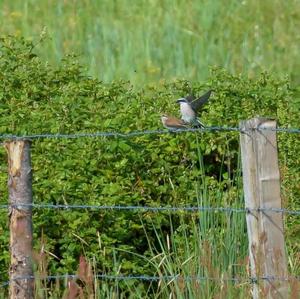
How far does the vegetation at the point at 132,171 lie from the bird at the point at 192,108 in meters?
0.10

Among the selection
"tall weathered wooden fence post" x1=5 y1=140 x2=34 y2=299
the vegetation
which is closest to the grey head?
the vegetation

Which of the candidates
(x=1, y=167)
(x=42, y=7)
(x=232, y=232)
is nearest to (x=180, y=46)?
(x=42, y=7)

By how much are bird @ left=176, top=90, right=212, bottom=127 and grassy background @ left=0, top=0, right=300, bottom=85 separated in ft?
8.79

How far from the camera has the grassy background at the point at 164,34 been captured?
1120cm

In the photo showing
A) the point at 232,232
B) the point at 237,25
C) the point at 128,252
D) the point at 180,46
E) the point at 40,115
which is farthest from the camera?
the point at 237,25

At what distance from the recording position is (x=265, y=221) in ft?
18.5

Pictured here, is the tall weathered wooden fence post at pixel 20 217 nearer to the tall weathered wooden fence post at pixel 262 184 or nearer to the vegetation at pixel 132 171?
the vegetation at pixel 132 171

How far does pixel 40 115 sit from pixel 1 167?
0.54m

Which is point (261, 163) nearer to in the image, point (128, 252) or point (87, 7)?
point (128, 252)

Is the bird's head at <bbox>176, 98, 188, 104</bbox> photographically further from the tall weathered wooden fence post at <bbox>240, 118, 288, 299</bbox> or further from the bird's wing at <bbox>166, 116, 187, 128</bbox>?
the tall weathered wooden fence post at <bbox>240, 118, 288, 299</bbox>

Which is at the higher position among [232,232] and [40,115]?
[40,115]

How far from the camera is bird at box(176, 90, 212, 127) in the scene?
24.9ft

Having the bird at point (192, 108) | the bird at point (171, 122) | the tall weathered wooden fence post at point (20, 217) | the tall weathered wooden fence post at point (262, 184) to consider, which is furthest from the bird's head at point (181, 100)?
the tall weathered wooden fence post at point (20, 217)

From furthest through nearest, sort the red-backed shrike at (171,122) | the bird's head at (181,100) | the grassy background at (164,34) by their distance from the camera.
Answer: the grassy background at (164,34) → the bird's head at (181,100) → the red-backed shrike at (171,122)
